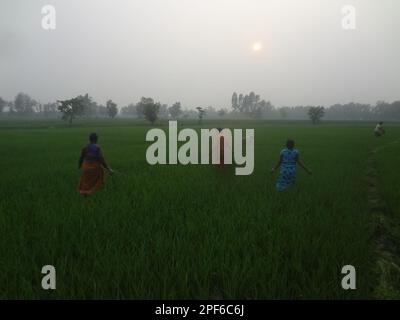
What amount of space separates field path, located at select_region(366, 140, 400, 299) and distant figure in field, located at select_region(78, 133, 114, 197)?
454 centimetres

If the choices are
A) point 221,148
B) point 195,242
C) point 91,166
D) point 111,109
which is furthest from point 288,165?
point 111,109

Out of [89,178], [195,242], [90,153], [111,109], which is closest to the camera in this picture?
[195,242]

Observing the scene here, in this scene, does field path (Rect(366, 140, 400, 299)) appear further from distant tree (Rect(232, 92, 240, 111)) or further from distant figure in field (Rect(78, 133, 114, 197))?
distant tree (Rect(232, 92, 240, 111))

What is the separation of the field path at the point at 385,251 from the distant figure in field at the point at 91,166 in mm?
4541

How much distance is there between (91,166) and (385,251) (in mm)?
5019

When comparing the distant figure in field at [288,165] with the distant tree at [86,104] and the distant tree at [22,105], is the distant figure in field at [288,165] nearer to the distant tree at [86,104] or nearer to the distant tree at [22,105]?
the distant tree at [86,104]

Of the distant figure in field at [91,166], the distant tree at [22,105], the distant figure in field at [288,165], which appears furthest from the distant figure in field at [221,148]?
the distant tree at [22,105]

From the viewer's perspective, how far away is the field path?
293 cm

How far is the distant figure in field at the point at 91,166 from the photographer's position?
220 inches

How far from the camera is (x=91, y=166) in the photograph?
18.6ft

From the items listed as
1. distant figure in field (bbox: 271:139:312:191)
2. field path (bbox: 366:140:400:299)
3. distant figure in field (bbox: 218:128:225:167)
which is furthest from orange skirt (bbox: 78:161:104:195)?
field path (bbox: 366:140:400:299)

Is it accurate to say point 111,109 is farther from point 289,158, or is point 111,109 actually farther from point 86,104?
point 289,158
